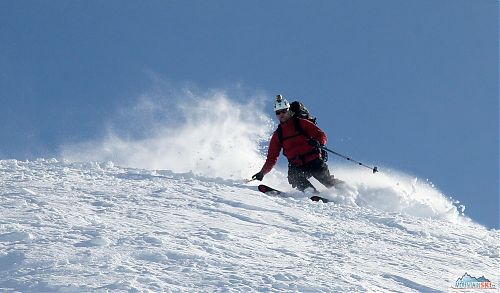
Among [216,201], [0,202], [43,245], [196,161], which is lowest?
[43,245]

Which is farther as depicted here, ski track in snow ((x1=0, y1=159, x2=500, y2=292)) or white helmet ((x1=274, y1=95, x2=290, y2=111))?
white helmet ((x1=274, y1=95, x2=290, y2=111))

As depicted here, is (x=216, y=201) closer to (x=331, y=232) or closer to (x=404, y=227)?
(x=331, y=232)

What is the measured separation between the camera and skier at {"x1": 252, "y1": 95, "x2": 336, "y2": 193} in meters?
11.8

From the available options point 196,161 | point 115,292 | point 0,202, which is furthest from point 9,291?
point 196,161

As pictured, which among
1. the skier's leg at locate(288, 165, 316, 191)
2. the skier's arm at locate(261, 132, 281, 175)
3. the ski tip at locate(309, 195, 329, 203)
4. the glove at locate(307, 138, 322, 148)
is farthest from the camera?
the skier's arm at locate(261, 132, 281, 175)

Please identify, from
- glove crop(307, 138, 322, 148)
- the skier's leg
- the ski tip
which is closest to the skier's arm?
the skier's leg

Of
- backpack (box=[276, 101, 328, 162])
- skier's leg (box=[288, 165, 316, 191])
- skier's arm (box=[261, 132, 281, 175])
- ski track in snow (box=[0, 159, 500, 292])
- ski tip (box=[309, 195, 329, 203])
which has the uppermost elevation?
backpack (box=[276, 101, 328, 162])

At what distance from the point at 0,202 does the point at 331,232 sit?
Answer: 409 cm

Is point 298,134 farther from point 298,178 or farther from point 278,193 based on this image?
point 278,193

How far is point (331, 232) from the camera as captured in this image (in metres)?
7.71

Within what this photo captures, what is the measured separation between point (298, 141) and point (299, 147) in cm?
12

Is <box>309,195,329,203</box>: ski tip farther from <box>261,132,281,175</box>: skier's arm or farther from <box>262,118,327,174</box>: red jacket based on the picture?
<box>261,132,281,175</box>: skier's arm

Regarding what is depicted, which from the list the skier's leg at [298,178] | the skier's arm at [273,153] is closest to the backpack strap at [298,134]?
the skier's arm at [273,153]

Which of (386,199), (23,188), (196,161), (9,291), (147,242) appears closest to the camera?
(9,291)
